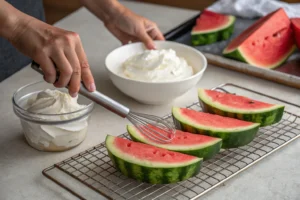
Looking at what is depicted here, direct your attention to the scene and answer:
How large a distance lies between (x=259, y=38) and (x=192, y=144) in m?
0.88

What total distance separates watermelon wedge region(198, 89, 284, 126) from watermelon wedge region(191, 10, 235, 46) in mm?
560

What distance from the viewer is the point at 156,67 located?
1684mm

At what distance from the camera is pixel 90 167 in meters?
1.37

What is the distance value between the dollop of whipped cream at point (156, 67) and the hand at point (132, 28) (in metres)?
0.17

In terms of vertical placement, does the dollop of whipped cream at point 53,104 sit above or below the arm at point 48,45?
below

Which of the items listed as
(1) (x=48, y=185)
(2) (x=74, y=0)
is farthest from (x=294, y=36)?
(2) (x=74, y=0)

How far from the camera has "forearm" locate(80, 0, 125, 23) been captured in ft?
6.40

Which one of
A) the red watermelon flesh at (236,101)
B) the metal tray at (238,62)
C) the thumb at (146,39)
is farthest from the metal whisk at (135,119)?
the metal tray at (238,62)

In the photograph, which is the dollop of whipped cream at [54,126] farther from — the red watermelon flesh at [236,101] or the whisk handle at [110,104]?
the red watermelon flesh at [236,101]

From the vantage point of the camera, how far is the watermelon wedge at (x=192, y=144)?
1344 millimetres

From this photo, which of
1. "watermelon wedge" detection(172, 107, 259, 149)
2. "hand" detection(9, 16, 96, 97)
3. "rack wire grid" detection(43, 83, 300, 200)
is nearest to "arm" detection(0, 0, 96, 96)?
"hand" detection(9, 16, 96, 97)

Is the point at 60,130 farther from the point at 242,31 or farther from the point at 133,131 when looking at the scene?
the point at 242,31

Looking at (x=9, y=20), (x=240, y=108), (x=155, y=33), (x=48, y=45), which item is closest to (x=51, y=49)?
(x=48, y=45)

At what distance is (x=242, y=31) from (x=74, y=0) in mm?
2209
